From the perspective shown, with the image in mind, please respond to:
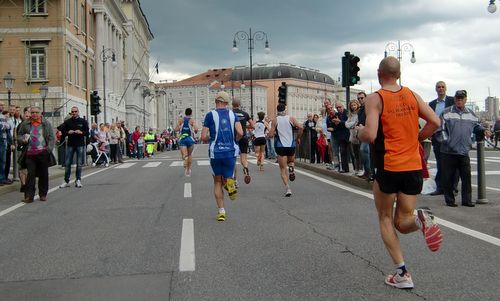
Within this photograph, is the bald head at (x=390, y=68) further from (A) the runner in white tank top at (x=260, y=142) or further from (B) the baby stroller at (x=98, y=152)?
(B) the baby stroller at (x=98, y=152)

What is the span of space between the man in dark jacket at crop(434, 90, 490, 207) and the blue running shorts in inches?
139

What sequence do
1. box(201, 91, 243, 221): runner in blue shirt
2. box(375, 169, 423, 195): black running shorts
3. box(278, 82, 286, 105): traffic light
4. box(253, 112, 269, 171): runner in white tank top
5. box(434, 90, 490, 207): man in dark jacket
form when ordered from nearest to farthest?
1. box(375, 169, 423, 195): black running shorts
2. box(201, 91, 243, 221): runner in blue shirt
3. box(434, 90, 490, 207): man in dark jacket
4. box(253, 112, 269, 171): runner in white tank top
5. box(278, 82, 286, 105): traffic light

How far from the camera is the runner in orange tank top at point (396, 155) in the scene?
15.1ft

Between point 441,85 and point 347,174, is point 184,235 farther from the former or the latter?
point 347,174

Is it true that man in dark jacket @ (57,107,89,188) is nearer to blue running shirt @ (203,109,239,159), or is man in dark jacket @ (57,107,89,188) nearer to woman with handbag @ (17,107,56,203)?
woman with handbag @ (17,107,56,203)

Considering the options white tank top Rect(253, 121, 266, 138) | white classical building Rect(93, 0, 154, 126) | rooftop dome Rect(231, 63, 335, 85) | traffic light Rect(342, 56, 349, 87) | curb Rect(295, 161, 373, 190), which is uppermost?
rooftop dome Rect(231, 63, 335, 85)

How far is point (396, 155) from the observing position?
15.2 ft

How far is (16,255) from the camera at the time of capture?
6207 millimetres

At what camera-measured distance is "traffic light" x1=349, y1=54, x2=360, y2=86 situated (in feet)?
51.5

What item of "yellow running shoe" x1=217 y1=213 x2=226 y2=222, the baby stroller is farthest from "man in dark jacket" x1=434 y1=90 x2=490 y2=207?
the baby stroller

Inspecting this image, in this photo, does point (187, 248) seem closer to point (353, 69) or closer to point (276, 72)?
point (353, 69)

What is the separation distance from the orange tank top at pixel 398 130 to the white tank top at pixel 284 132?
6.91 m

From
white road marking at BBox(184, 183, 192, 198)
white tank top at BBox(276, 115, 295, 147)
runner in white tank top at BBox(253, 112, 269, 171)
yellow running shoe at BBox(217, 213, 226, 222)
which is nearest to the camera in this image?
yellow running shoe at BBox(217, 213, 226, 222)

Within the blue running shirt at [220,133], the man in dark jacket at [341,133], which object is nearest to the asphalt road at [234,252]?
the blue running shirt at [220,133]
